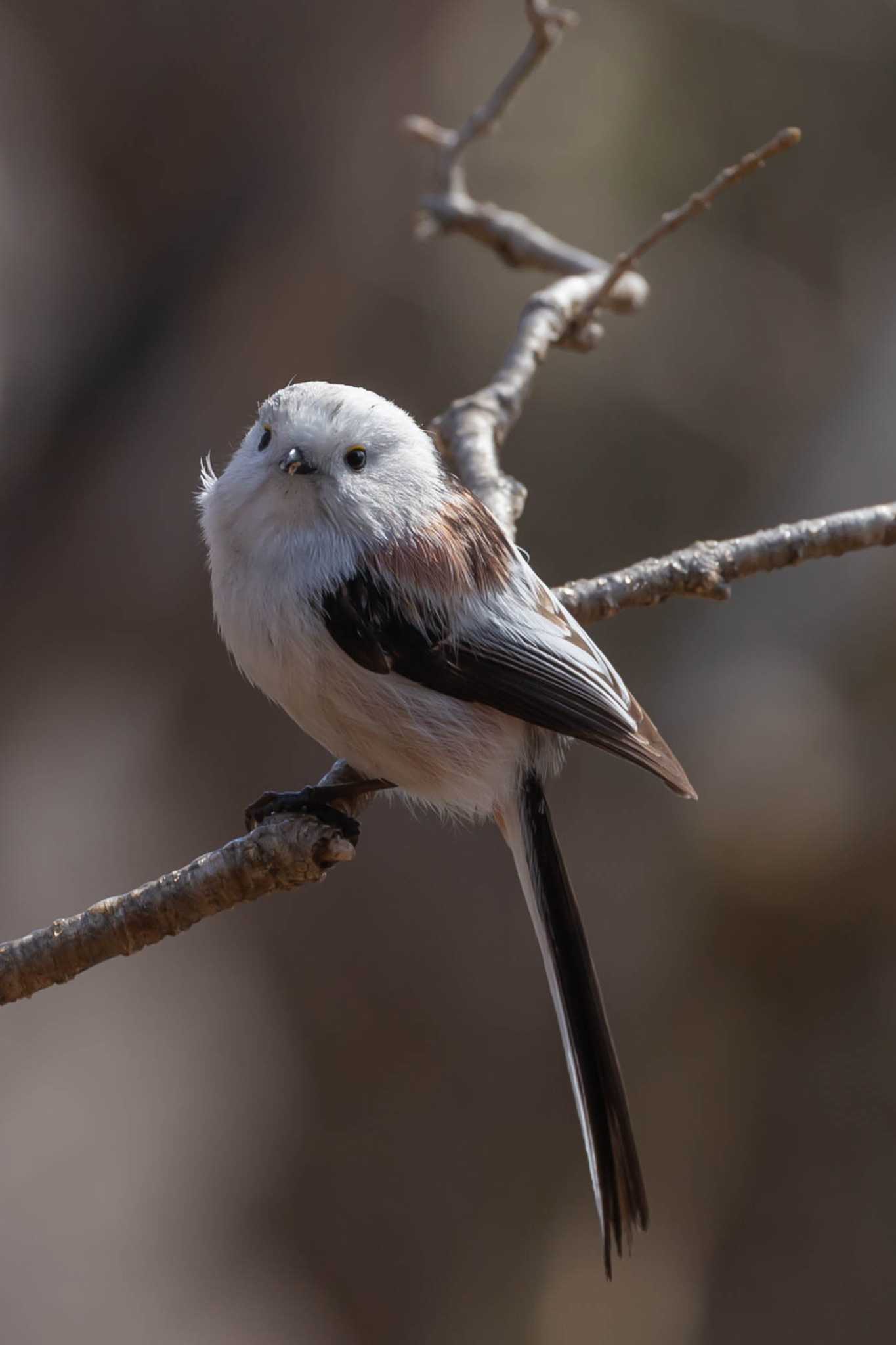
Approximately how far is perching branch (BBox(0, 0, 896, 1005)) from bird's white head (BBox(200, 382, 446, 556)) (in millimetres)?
299

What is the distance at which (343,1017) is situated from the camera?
339 cm

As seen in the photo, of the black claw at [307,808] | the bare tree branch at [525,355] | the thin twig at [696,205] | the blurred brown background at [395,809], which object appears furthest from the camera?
the blurred brown background at [395,809]

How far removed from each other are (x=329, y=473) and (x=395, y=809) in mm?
1740

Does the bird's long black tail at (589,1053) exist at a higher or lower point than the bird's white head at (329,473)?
lower

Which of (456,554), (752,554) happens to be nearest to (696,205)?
(752,554)

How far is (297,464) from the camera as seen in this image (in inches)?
61.2

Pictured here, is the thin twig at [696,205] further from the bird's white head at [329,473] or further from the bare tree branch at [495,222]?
the bird's white head at [329,473]

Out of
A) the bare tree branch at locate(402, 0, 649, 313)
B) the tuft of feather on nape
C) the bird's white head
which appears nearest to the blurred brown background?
the bare tree branch at locate(402, 0, 649, 313)

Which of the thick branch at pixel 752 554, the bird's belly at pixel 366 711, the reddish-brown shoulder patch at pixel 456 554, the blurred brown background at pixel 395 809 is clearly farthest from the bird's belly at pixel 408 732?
the blurred brown background at pixel 395 809

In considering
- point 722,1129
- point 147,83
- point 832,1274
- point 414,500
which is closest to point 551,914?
point 414,500

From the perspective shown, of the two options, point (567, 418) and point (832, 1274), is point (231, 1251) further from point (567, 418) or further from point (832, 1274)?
point (567, 418)

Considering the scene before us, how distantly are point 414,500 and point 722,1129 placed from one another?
97.2 inches

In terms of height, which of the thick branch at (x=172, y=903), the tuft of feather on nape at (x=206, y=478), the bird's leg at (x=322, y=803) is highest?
the tuft of feather on nape at (x=206, y=478)

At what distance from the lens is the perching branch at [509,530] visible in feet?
4.09
